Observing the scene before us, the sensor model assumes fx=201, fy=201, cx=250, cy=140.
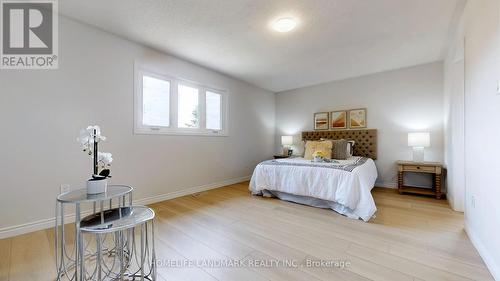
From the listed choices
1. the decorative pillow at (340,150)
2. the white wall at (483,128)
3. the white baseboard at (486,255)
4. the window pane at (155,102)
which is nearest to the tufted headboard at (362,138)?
the decorative pillow at (340,150)

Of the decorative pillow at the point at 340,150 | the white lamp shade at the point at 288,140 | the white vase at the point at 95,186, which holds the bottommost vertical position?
the white vase at the point at 95,186

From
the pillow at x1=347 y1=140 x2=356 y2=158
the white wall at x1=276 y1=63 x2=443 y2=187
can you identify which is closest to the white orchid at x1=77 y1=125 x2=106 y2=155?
the pillow at x1=347 y1=140 x2=356 y2=158

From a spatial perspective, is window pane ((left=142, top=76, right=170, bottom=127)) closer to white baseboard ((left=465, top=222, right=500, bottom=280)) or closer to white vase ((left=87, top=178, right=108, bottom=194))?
white vase ((left=87, top=178, right=108, bottom=194))

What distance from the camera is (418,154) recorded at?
11.8 feet

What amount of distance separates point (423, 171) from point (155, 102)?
454 cm

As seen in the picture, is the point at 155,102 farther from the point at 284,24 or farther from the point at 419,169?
the point at 419,169

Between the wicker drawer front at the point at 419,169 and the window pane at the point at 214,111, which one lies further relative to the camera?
the window pane at the point at 214,111

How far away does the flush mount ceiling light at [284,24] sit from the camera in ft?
7.61

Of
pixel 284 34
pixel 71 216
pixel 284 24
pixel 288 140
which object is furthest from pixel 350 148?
pixel 71 216

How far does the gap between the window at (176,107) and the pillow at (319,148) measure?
5.82 ft

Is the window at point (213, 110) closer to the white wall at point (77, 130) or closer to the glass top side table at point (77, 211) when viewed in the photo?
the white wall at point (77, 130)

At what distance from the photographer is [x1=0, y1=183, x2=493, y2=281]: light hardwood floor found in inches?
58.2

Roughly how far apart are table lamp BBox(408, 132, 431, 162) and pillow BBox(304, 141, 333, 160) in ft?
4.31

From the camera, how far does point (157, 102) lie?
324cm
